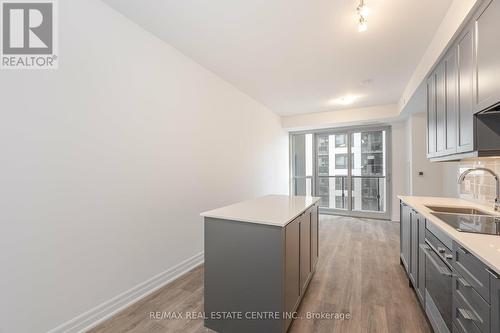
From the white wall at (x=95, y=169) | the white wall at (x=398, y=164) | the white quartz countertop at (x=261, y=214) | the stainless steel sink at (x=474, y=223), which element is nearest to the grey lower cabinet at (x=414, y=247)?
the stainless steel sink at (x=474, y=223)

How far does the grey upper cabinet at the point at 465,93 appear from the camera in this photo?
5.00 feet

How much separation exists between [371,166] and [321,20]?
4.38m

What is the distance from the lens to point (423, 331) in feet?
5.48

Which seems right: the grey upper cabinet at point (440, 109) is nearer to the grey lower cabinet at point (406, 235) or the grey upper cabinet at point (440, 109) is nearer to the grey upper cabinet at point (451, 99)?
the grey upper cabinet at point (451, 99)

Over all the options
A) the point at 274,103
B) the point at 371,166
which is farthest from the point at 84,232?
the point at 371,166

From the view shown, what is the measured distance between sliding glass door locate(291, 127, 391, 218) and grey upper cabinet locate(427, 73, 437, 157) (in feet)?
9.60

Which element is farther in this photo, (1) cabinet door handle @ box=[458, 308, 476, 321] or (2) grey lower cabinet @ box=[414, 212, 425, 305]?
(2) grey lower cabinet @ box=[414, 212, 425, 305]

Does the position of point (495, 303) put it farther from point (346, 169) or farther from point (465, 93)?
point (346, 169)

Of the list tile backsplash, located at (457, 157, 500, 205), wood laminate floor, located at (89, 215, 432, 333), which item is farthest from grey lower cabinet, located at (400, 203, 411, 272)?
tile backsplash, located at (457, 157, 500, 205)

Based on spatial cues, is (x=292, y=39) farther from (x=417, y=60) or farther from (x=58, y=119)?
(x=58, y=119)
